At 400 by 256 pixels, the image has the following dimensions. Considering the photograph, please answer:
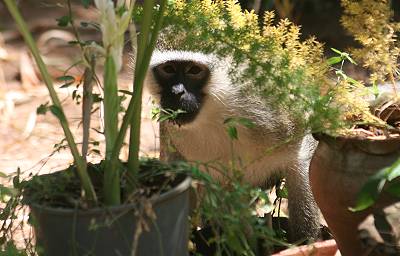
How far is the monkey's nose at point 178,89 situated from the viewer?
284 cm

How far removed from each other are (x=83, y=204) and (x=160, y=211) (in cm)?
16

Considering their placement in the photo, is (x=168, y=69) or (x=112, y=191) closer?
(x=112, y=191)

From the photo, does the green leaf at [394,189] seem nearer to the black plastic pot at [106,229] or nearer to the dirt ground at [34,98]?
the black plastic pot at [106,229]

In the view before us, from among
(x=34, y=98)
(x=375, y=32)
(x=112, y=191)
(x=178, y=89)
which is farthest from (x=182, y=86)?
(x=34, y=98)

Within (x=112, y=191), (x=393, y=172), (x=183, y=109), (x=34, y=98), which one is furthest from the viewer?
(x=34, y=98)

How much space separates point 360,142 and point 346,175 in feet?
0.33

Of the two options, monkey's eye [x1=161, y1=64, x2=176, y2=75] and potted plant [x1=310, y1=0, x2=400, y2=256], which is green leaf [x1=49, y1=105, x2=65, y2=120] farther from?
monkey's eye [x1=161, y1=64, x2=176, y2=75]

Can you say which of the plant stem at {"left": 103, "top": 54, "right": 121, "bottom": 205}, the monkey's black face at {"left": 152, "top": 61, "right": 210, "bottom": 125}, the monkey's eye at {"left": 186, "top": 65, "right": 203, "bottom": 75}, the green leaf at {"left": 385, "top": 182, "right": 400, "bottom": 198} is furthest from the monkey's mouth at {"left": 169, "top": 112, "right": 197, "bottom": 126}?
the plant stem at {"left": 103, "top": 54, "right": 121, "bottom": 205}

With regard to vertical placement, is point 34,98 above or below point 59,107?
below

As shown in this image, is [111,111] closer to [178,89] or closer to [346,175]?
[346,175]

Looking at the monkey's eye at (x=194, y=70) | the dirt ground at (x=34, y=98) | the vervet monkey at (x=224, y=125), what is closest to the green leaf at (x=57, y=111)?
the vervet monkey at (x=224, y=125)

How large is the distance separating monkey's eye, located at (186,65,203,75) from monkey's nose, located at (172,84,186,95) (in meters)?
0.07

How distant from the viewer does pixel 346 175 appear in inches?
80.3

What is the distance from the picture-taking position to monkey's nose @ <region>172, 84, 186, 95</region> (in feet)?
9.30
